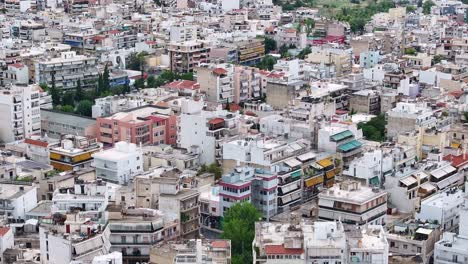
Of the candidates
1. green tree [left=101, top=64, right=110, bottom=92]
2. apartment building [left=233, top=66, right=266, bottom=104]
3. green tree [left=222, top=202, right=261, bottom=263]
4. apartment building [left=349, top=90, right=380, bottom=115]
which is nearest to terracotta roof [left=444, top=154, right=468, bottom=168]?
green tree [left=222, top=202, right=261, bottom=263]

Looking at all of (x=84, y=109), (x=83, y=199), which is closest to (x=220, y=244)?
(x=83, y=199)

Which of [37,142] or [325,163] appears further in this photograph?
[37,142]

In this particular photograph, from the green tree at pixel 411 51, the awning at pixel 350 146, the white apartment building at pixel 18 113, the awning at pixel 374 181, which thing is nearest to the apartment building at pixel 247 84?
the white apartment building at pixel 18 113

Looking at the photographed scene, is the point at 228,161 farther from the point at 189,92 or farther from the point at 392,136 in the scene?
the point at 189,92

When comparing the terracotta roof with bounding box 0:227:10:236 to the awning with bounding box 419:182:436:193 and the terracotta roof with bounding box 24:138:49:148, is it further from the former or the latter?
the awning with bounding box 419:182:436:193

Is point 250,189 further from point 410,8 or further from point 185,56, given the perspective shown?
point 410,8

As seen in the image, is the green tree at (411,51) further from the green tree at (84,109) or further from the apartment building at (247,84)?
the green tree at (84,109)

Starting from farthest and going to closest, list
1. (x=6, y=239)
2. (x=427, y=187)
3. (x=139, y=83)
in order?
(x=139, y=83) < (x=427, y=187) < (x=6, y=239)
